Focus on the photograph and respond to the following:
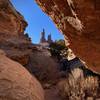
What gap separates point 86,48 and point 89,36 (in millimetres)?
429

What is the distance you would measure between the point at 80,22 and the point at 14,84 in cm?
417

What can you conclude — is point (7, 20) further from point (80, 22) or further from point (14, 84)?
point (80, 22)

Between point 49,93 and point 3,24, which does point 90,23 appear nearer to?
point 3,24

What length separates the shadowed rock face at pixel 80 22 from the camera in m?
3.22

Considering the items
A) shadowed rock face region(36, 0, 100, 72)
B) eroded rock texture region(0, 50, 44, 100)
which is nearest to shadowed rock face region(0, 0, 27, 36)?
eroded rock texture region(0, 50, 44, 100)

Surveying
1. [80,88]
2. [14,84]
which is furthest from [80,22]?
[80,88]

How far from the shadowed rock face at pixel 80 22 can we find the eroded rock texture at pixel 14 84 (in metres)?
2.70

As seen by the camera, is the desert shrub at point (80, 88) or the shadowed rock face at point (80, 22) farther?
the desert shrub at point (80, 88)

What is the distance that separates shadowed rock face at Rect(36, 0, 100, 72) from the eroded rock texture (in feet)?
8.86

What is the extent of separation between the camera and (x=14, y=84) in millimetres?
7258

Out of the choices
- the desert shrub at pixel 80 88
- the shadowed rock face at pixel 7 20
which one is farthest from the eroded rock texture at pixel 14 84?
the desert shrub at pixel 80 88

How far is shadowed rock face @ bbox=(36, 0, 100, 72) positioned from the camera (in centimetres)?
322

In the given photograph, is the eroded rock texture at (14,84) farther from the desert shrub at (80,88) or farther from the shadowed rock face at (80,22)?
the desert shrub at (80,88)

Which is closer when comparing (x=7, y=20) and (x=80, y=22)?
(x=80, y=22)
